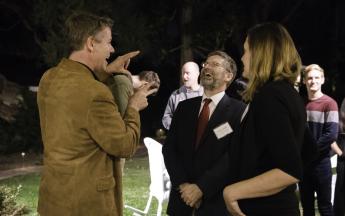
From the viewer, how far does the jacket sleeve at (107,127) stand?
260 centimetres

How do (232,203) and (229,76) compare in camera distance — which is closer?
(232,203)

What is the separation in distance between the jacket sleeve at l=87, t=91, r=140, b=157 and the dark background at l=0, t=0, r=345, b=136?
10.3m

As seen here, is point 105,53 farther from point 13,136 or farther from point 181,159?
point 13,136

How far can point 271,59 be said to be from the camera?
2301 mm

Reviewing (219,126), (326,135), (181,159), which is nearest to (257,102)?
(219,126)

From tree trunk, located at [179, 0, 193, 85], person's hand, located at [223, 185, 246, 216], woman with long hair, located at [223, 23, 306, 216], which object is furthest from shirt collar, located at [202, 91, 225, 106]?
tree trunk, located at [179, 0, 193, 85]

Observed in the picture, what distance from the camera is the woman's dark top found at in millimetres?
2156

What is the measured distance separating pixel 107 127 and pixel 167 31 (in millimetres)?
13939

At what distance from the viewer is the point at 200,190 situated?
11.6 ft

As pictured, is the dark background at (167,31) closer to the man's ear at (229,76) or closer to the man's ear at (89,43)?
the man's ear at (229,76)

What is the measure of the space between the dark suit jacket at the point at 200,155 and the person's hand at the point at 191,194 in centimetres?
3

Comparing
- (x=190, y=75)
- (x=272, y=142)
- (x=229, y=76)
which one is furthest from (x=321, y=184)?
(x=272, y=142)

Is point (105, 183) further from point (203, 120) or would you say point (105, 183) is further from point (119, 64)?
point (203, 120)

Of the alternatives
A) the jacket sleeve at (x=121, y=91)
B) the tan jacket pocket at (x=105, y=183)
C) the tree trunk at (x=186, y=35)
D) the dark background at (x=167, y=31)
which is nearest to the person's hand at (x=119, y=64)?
the jacket sleeve at (x=121, y=91)
